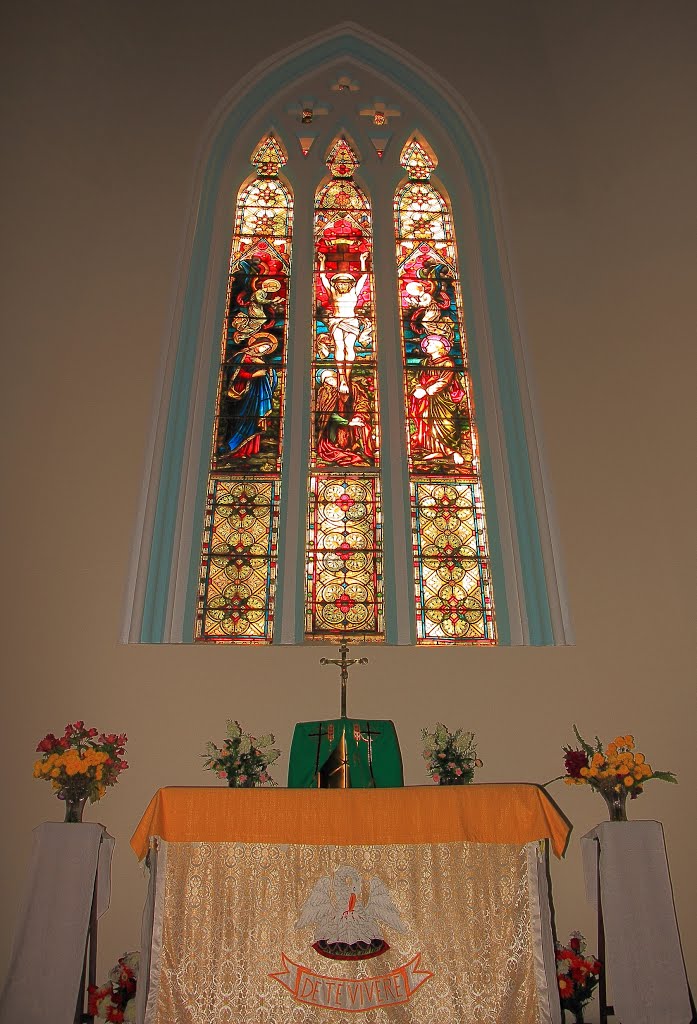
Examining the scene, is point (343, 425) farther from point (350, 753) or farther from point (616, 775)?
point (616, 775)

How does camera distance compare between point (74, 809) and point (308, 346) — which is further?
point (308, 346)

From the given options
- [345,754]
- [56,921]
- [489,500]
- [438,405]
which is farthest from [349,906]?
[438,405]

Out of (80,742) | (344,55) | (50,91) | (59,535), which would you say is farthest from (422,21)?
(80,742)

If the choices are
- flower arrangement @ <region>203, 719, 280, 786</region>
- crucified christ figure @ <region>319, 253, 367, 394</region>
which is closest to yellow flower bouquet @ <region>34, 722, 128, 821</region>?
flower arrangement @ <region>203, 719, 280, 786</region>

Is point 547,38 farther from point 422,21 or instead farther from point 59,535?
point 59,535

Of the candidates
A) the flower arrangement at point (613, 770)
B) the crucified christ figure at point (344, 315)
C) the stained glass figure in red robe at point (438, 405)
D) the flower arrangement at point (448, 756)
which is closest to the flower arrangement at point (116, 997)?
the flower arrangement at point (448, 756)

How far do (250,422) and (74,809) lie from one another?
2.64 meters

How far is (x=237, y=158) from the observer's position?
6.39 m

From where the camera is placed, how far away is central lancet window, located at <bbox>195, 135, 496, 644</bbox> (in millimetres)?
4793

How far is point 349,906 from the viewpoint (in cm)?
→ 296

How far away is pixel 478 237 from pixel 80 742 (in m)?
4.34

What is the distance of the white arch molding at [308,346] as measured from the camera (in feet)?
15.6

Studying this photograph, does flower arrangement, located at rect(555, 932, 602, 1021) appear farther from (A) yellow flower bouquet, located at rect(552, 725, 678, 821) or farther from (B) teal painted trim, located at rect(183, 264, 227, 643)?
(B) teal painted trim, located at rect(183, 264, 227, 643)

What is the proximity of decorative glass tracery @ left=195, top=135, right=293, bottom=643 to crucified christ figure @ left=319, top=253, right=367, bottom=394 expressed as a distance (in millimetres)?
317
